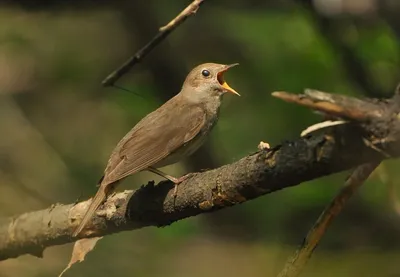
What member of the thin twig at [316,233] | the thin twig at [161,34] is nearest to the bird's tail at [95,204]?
the thin twig at [161,34]

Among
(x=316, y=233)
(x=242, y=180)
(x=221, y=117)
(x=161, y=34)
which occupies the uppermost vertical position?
(x=161, y=34)

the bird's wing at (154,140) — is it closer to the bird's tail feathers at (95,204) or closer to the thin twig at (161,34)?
the bird's tail feathers at (95,204)

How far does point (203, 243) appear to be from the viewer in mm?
7445

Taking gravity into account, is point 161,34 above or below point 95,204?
above

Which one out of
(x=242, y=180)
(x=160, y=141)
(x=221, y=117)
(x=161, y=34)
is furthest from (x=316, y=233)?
(x=221, y=117)

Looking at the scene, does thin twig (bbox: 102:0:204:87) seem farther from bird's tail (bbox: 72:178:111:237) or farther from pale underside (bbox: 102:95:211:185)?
bird's tail (bbox: 72:178:111:237)

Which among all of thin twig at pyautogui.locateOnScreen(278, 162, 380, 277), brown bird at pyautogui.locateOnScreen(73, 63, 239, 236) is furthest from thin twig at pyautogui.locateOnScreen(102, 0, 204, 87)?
thin twig at pyautogui.locateOnScreen(278, 162, 380, 277)

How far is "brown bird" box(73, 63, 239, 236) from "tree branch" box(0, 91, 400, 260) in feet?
0.35

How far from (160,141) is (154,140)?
31 millimetres

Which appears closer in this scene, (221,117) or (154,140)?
(154,140)

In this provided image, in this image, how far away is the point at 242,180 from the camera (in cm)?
319

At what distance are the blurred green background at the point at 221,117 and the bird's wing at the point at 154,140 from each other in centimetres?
90

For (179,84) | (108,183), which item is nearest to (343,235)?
(179,84)

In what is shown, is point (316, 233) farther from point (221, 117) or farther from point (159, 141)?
point (221, 117)
